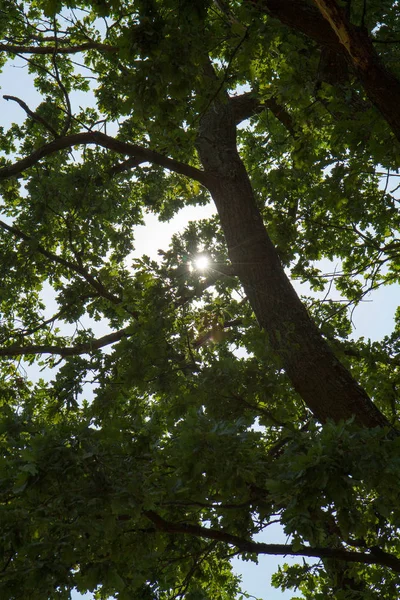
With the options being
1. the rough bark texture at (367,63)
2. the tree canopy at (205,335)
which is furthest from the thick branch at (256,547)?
the rough bark texture at (367,63)

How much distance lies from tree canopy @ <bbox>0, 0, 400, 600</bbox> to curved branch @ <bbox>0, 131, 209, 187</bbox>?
1.4 inches

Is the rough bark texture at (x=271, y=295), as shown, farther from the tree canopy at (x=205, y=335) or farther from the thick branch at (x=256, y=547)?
the thick branch at (x=256, y=547)

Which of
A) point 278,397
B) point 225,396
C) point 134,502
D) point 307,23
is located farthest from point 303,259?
point 134,502

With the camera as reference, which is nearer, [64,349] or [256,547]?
[256,547]

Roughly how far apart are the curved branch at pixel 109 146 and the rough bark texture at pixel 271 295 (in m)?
0.38

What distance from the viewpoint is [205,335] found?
7.67 meters

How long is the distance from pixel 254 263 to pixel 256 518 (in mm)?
3266

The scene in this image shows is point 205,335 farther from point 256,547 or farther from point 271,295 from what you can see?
point 256,547

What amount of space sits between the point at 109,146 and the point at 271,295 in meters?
3.10

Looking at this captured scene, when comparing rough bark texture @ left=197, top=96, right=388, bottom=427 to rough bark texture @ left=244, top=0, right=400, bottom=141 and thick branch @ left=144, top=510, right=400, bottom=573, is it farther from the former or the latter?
rough bark texture @ left=244, top=0, right=400, bottom=141

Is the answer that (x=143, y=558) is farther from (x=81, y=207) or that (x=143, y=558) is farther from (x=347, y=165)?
(x=81, y=207)

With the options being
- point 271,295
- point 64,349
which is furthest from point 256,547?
point 64,349

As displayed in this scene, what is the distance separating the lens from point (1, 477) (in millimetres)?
3363

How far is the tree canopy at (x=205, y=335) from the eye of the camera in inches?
130
